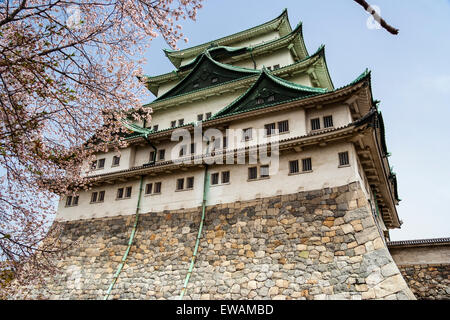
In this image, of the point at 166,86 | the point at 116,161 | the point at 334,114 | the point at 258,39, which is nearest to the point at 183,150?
the point at 116,161

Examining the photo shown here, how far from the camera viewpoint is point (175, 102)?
27.3 m

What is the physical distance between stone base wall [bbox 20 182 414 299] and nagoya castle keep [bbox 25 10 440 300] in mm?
60

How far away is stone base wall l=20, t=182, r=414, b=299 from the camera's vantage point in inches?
548

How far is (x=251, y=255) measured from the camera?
53.5ft

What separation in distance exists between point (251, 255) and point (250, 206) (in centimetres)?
280

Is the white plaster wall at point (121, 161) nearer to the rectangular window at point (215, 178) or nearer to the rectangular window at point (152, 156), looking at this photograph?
the rectangular window at point (152, 156)

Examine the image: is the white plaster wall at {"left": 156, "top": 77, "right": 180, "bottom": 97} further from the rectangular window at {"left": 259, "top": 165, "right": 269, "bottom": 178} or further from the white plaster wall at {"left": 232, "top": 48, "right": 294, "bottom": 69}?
the rectangular window at {"left": 259, "top": 165, "right": 269, "bottom": 178}

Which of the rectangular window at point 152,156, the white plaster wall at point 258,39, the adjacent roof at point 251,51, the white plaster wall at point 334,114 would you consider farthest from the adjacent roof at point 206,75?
the white plaster wall at point 334,114

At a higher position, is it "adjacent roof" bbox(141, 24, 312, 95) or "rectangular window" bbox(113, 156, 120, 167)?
"adjacent roof" bbox(141, 24, 312, 95)

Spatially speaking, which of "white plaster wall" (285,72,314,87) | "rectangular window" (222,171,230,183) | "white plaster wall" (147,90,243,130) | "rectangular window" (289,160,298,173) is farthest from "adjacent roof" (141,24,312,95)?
"rectangular window" (222,171,230,183)

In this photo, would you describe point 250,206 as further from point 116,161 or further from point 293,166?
point 116,161

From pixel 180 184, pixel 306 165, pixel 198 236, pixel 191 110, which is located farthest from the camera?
pixel 191 110
